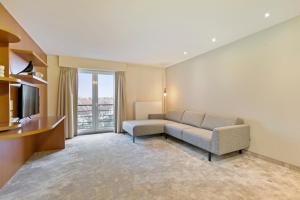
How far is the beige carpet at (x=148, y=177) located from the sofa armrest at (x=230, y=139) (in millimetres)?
232

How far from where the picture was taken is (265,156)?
3.01 m

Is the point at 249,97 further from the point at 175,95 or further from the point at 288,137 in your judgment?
the point at 175,95

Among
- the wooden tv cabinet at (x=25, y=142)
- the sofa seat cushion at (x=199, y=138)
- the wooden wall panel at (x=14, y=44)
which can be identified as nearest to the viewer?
the wooden tv cabinet at (x=25, y=142)

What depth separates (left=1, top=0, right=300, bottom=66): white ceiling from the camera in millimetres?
2178

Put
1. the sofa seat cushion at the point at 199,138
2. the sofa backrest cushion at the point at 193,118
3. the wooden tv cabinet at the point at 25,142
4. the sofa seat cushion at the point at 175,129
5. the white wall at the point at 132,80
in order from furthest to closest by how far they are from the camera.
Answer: the white wall at the point at 132,80, the sofa backrest cushion at the point at 193,118, the sofa seat cushion at the point at 175,129, the sofa seat cushion at the point at 199,138, the wooden tv cabinet at the point at 25,142

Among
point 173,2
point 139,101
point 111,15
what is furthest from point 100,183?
point 139,101

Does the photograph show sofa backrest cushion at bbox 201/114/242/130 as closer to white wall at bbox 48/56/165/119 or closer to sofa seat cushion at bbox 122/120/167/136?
sofa seat cushion at bbox 122/120/167/136

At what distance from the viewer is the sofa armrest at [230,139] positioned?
2859 millimetres

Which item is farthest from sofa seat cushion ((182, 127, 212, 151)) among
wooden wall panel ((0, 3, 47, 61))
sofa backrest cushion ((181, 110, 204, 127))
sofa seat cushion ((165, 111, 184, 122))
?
wooden wall panel ((0, 3, 47, 61))

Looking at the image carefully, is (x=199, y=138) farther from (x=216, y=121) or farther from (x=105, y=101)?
(x=105, y=101)

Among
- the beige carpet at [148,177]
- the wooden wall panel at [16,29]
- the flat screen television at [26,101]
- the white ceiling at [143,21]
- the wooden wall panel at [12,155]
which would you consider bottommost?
the beige carpet at [148,177]

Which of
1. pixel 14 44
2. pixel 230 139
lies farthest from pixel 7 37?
pixel 230 139

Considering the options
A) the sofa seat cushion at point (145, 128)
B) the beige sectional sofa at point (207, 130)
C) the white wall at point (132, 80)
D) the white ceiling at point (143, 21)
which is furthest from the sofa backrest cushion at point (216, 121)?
the white wall at point (132, 80)

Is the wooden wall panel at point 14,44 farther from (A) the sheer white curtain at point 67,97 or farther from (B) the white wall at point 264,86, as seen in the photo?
(B) the white wall at point 264,86
